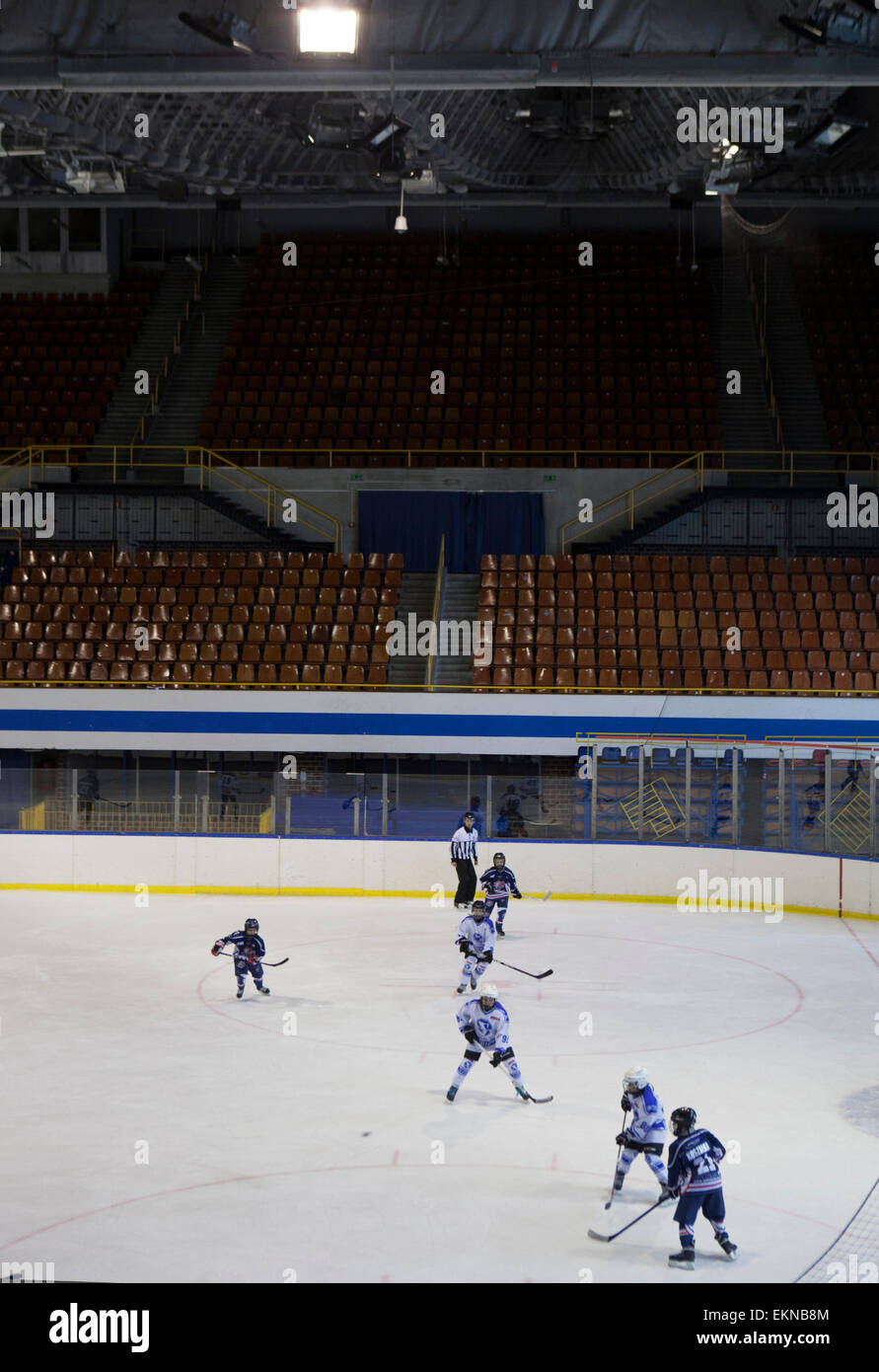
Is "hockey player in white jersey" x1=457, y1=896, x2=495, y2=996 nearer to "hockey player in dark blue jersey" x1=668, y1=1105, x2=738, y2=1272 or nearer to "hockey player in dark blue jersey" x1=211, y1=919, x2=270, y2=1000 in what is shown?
"hockey player in dark blue jersey" x1=211, y1=919, x2=270, y2=1000

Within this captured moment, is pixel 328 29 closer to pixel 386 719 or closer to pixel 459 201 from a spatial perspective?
pixel 386 719

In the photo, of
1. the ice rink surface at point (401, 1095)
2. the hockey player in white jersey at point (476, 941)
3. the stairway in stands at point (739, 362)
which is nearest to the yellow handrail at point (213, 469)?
the stairway in stands at point (739, 362)

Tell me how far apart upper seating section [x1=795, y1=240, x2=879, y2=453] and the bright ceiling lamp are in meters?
16.2

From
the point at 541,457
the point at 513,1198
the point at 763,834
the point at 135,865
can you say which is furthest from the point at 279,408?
the point at 513,1198

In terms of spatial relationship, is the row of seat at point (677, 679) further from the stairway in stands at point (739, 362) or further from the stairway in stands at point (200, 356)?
the stairway in stands at point (200, 356)

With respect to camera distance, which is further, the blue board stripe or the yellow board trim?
the blue board stripe

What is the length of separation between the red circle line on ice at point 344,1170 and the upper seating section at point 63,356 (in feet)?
74.8

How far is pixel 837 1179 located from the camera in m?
9.25

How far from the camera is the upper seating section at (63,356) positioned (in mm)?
30094

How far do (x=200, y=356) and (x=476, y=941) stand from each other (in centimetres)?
2204

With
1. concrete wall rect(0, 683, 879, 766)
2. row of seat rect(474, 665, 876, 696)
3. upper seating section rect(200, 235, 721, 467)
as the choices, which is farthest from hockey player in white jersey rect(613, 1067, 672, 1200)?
upper seating section rect(200, 235, 721, 467)

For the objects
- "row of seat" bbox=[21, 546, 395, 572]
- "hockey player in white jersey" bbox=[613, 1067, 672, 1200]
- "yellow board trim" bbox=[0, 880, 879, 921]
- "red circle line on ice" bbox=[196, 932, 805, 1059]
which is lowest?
"red circle line on ice" bbox=[196, 932, 805, 1059]

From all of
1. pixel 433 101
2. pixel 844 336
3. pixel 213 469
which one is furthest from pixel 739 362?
pixel 213 469

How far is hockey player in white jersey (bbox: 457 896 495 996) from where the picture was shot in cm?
1330
